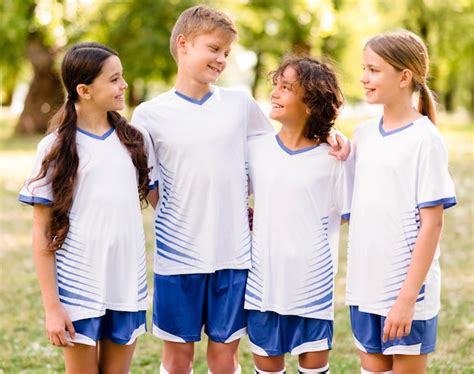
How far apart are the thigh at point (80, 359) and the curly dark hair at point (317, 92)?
1.29m

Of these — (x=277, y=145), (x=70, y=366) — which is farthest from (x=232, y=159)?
(x=70, y=366)

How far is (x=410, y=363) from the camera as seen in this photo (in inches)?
129

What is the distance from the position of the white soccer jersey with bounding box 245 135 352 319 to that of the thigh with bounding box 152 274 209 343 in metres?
0.24

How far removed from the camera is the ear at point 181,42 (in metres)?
3.72

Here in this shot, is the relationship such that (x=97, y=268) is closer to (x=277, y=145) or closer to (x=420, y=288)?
(x=277, y=145)

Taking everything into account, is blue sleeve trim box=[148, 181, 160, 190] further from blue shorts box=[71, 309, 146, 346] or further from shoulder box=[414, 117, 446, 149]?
shoulder box=[414, 117, 446, 149]

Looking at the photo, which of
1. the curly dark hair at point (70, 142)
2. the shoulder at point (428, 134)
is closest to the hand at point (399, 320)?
the shoulder at point (428, 134)

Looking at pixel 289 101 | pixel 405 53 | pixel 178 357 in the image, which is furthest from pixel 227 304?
pixel 405 53

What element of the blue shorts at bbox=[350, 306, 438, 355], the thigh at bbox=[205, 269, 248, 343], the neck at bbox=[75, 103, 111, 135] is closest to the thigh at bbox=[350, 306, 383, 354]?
the blue shorts at bbox=[350, 306, 438, 355]

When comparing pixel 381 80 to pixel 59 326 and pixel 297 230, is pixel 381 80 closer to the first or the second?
pixel 297 230

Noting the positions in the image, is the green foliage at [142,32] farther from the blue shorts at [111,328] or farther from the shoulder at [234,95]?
the blue shorts at [111,328]

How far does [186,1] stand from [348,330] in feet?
55.0

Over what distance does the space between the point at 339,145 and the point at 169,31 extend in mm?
18838

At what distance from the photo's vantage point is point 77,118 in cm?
337
